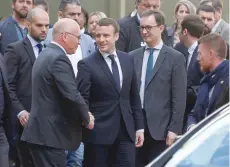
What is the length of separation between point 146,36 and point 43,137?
5.79 feet

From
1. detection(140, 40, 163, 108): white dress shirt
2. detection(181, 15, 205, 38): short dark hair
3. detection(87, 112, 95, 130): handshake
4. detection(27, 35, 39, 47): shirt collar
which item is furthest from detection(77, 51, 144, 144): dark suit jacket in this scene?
detection(181, 15, 205, 38): short dark hair

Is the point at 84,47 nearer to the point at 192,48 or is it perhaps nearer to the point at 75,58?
the point at 75,58

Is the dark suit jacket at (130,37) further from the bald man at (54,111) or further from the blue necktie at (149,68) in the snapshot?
the bald man at (54,111)

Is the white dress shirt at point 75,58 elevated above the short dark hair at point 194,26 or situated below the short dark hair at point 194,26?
below

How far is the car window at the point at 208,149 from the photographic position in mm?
4254

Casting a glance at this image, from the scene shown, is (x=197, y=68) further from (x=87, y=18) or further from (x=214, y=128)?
(x=214, y=128)

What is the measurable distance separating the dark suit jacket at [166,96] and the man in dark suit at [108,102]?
341mm

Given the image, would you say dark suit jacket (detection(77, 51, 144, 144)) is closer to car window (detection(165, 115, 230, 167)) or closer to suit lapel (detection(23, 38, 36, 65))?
suit lapel (detection(23, 38, 36, 65))

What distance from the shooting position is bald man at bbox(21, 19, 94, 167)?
22.4 ft

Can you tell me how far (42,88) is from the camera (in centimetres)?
687

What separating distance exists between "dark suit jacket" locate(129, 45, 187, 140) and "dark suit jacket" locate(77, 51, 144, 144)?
1.32ft

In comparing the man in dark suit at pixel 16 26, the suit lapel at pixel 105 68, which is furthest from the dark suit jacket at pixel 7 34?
the suit lapel at pixel 105 68

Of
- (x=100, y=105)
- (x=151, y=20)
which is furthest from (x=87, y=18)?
(x=100, y=105)

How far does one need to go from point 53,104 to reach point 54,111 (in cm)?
7
